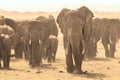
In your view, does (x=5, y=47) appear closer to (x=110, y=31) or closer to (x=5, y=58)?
(x=5, y=58)

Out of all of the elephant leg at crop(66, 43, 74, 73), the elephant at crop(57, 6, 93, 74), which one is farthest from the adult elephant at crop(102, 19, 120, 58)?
the elephant leg at crop(66, 43, 74, 73)

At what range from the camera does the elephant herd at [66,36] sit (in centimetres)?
1861

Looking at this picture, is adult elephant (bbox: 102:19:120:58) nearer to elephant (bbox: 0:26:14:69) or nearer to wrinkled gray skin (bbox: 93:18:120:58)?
wrinkled gray skin (bbox: 93:18:120:58)

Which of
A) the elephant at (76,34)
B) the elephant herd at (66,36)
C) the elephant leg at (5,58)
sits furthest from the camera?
the elephant leg at (5,58)

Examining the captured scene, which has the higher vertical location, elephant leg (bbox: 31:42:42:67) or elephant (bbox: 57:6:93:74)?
elephant (bbox: 57:6:93:74)

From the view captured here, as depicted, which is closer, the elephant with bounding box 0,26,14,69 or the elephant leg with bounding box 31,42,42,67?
the elephant with bounding box 0,26,14,69

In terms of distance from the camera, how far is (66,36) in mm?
20031

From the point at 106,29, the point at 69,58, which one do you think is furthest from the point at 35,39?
the point at 106,29

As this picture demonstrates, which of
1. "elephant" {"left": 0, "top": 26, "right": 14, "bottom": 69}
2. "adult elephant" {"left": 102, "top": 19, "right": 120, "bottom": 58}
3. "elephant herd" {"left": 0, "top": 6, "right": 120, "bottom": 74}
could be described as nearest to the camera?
"elephant herd" {"left": 0, "top": 6, "right": 120, "bottom": 74}

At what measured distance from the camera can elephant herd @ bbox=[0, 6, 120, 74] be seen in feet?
61.1

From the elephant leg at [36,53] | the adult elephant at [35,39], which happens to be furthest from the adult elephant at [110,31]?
the elephant leg at [36,53]

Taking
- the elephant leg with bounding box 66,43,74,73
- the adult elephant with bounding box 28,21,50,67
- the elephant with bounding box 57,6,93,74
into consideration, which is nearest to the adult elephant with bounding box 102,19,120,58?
the adult elephant with bounding box 28,21,50,67

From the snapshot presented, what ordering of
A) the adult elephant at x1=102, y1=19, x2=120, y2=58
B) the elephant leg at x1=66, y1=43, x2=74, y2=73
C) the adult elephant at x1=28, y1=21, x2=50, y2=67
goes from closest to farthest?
the elephant leg at x1=66, y1=43, x2=74, y2=73, the adult elephant at x1=28, y1=21, x2=50, y2=67, the adult elephant at x1=102, y1=19, x2=120, y2=58

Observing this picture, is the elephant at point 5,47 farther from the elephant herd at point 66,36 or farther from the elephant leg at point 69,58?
the elephant leg at point 69,58
